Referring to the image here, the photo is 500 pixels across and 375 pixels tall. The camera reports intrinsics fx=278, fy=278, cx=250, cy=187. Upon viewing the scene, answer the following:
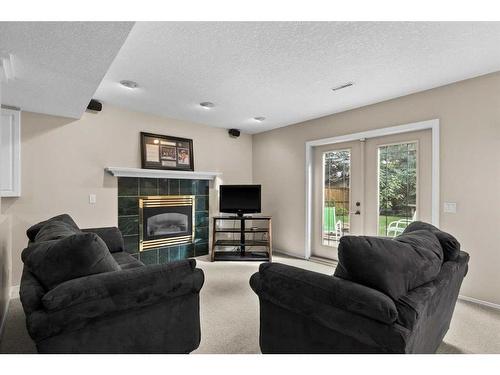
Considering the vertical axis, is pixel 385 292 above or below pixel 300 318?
above

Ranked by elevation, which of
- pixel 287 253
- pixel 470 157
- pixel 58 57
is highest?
pixel 58 57

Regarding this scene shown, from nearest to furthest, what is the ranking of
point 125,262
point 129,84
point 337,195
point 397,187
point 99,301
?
point 99,301 → point 125,262 → point 129,84 → point 397,187 → point 337,195

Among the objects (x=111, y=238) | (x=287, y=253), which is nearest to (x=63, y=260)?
(x=111, y=238)

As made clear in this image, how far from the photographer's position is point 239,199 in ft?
16.3

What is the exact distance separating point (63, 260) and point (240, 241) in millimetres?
3561

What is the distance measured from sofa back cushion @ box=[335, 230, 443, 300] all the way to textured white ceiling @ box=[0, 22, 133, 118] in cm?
189

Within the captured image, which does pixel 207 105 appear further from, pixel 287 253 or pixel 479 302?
pixel 479 302

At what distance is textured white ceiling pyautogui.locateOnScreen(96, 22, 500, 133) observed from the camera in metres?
2.10

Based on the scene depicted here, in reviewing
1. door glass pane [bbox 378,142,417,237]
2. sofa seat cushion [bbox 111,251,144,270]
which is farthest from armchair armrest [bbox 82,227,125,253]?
door glass pane [bbox 378,142,417,237]

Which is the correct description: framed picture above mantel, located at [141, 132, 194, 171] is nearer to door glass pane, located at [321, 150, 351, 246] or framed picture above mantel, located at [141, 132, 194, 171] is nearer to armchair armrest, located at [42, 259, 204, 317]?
door glass pane, located at [321, 150, 351, 246]

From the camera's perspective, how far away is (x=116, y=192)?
4.08 meters
